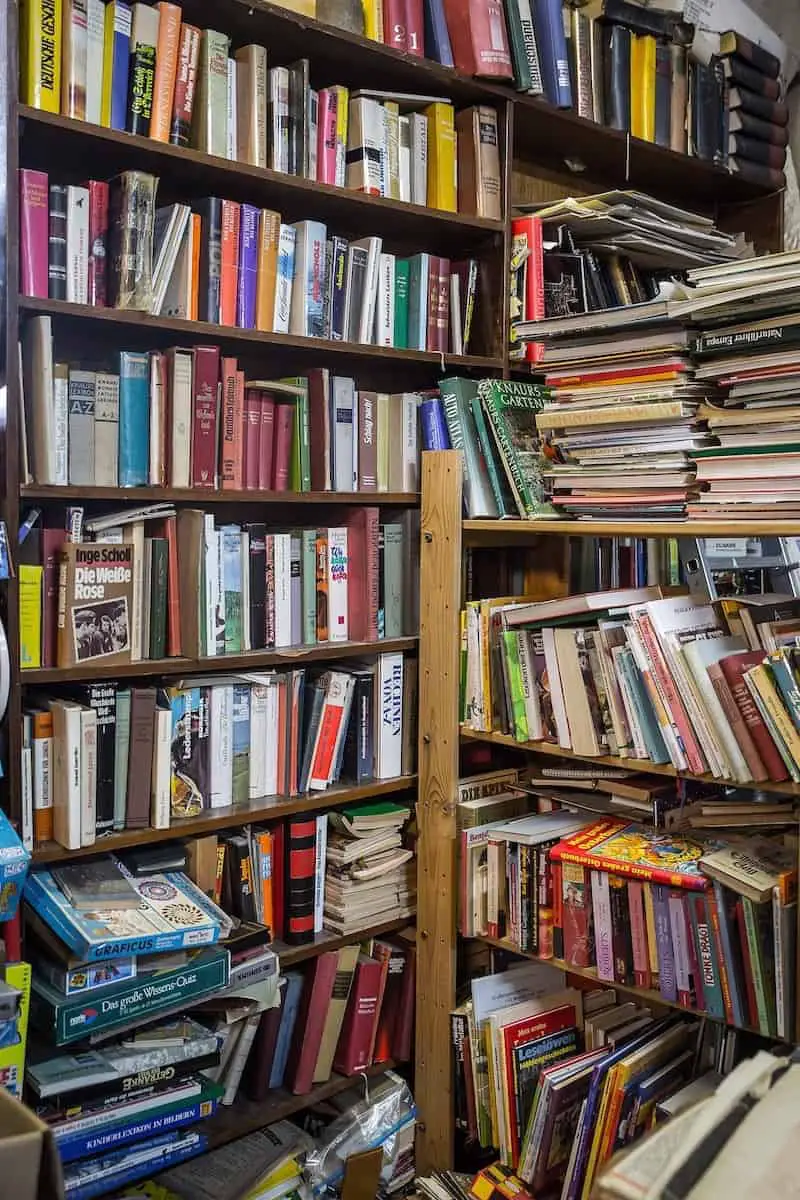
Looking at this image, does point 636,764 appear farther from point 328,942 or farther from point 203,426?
point 203,426

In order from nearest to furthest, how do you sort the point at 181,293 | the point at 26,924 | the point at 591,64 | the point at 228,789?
the point at 26,924, the point at 181,293, the point at 228,789, the point at 591,64

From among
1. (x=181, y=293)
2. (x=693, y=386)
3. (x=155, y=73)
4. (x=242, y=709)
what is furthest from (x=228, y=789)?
(x=155, y=73)

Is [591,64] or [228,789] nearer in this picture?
[228,789]

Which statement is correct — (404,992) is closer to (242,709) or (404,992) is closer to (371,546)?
(242,709)

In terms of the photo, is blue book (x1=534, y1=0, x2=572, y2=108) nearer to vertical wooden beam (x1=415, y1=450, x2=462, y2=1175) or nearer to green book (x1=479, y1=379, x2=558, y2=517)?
green book (x1=479, y1=379, x2=558, y2=517)

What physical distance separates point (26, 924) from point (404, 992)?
879mm

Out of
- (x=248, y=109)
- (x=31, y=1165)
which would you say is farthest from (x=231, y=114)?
(x=31, y=1165)

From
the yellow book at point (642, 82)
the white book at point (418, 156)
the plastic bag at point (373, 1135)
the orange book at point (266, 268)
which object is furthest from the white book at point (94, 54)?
the plastic bag at point (373, 1135)

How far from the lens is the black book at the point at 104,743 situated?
184 centimetres

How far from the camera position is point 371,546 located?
2217mm

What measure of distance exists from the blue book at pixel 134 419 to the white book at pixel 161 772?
0.41 metres

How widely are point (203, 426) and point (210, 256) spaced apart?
1.00 ft

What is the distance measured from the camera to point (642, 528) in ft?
6.39

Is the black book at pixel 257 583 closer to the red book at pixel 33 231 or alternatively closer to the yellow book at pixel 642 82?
the red book at pixel 33 231
